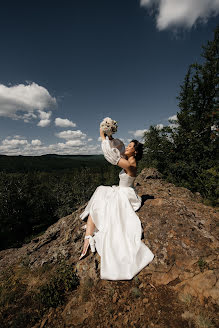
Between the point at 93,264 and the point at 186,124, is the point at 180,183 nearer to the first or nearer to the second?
the point at 186,124

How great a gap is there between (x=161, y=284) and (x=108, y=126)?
464 centimetres

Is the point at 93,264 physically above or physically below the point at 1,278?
above

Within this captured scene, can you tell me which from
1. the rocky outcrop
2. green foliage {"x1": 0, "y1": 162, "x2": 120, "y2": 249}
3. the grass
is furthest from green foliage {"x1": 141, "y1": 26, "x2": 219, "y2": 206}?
green foliage {"x1": 0, "y1": 162, "x2": 120, "y2": 249}

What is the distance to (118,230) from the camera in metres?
4.52

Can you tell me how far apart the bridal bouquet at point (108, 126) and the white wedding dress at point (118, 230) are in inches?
10.5

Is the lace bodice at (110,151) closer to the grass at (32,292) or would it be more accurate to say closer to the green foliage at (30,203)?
the grass at (32,292)

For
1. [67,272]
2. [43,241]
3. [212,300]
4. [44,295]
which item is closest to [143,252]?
[212,300]

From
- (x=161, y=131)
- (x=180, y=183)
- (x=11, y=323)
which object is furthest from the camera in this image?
(x=161, y=131)

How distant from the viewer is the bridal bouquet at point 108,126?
4.39 meters

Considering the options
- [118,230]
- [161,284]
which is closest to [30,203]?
[118,230]

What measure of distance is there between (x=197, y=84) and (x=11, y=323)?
1992cm

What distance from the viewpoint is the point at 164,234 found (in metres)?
4.63

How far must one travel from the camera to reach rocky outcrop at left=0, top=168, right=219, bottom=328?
298 centimetres

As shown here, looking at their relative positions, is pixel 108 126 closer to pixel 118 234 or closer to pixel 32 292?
pixel 118 234
